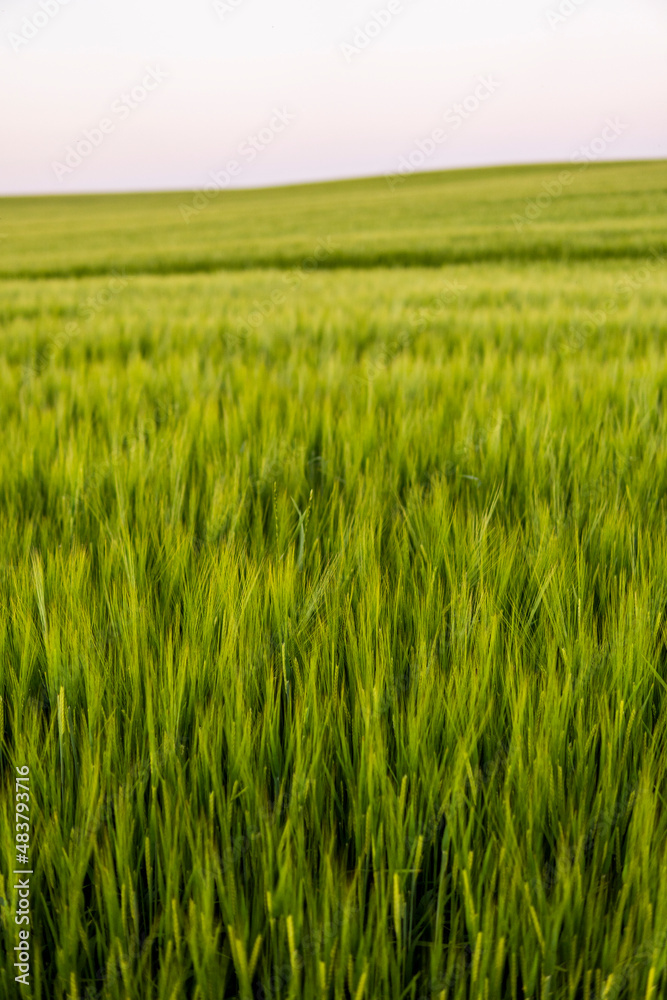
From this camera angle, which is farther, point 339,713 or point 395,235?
point 395,235

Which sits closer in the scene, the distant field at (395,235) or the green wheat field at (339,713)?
the green wheat field at (339,713)

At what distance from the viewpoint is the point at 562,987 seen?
465mm

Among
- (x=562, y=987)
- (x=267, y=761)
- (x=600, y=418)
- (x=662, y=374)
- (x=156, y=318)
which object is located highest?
(x=156, y=318)

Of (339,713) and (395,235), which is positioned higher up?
(395,235)

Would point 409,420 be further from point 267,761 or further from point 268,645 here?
point 267,761

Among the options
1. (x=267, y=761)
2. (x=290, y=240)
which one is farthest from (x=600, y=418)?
(x=290, y=240)

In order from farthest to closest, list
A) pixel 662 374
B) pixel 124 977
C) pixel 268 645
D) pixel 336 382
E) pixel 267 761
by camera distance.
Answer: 1. pixel 336 382
2. pixel 662 374
3. pixel 268 645
4. pixel 267 761
5. pixel 124 977

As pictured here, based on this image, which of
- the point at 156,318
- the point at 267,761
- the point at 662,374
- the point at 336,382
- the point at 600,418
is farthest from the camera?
the point at 156,318

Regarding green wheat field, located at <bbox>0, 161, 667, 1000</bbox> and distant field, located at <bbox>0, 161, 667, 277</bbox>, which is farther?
distant field, located at <bbox>0, 161, 667, 277</bbox>

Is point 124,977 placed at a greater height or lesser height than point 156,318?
lesser

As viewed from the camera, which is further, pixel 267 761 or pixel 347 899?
pixel 267 761

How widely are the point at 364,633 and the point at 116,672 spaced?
25 cm

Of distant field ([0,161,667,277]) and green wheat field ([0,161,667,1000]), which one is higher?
distant field ([0,161,667,277])

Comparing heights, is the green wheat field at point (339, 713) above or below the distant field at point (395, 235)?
below
